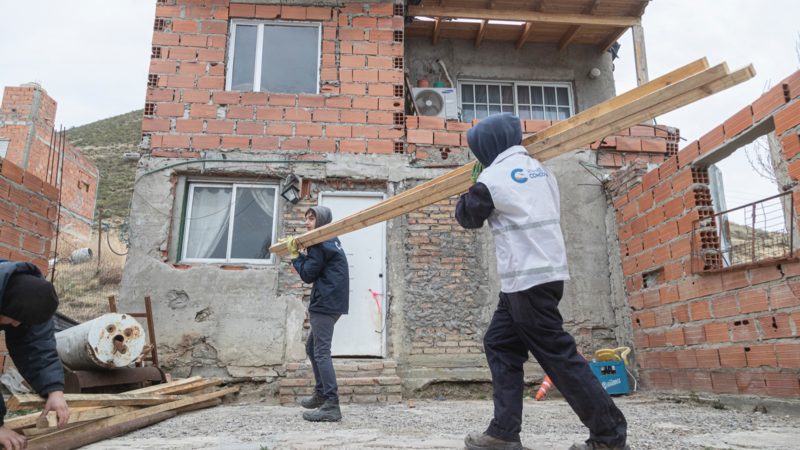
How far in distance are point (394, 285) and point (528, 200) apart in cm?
398

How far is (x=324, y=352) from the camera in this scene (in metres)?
4.22

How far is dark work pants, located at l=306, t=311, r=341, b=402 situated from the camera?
4.06m

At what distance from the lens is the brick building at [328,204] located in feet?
20.2

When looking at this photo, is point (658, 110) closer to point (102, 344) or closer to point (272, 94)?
point (102, 344)

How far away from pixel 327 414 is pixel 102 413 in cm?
156

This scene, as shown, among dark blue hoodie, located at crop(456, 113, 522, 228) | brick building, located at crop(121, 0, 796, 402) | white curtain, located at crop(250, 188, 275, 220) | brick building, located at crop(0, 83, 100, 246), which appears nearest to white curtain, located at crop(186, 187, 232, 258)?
brick building, located at crop(121, 0, 796, 402)

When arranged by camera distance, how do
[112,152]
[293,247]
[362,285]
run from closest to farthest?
Result: [293,247]
[362,285]
[112,152]

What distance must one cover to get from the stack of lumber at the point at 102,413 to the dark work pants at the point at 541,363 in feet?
7.90

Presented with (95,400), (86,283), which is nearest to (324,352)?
(95,400)

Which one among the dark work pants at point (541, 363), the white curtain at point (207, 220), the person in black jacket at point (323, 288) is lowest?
the dark work pants at point (541, 363)

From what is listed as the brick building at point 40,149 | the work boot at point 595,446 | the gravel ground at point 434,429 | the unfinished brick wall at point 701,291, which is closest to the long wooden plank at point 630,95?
the work boot at point 595,446

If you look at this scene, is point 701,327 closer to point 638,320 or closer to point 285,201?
point 638,320

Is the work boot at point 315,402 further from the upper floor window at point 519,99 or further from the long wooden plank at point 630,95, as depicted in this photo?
the upper floor window at point 519,99

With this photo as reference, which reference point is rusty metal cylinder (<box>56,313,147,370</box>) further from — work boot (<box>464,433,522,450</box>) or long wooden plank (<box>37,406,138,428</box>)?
work boot (<box>464,433,522,450</box>)
